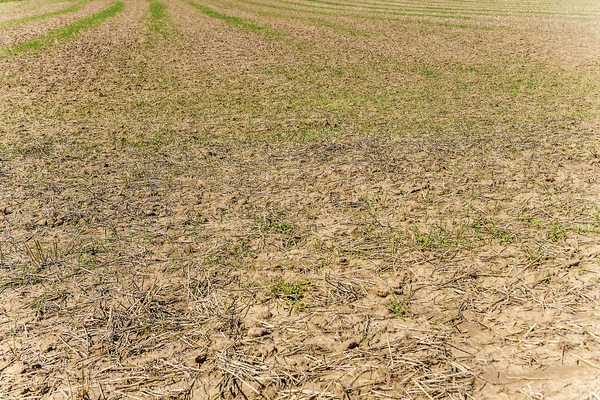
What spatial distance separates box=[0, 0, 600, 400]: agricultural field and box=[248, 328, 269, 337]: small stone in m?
0.04

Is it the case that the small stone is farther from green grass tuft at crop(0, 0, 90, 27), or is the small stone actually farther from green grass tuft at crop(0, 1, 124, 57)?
green grass tuft at crop(0, 0, 90, 27)

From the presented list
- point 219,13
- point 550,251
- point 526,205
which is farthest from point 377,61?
point 219,13

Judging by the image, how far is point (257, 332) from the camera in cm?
362

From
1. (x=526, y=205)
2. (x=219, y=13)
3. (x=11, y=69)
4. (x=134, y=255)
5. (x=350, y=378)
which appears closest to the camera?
(x=350, y=378)

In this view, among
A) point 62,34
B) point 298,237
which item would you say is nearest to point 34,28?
point 62,34

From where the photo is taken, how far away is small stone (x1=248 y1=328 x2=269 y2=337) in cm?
362

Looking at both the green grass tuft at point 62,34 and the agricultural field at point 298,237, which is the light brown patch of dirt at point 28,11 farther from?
the agricultural field at point 298,237

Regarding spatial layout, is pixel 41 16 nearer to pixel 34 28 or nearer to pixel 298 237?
pixel 34 28

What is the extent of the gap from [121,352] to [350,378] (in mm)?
1918

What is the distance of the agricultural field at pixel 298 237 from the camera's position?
10.9 ft

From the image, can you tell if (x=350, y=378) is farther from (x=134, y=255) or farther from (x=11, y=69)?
(x=11, y=69)

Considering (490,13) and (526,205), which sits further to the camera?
(490,13)

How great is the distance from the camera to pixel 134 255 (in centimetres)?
459

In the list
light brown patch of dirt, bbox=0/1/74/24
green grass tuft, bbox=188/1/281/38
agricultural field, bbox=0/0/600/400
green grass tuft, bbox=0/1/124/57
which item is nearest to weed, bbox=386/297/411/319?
agricultural field, bbox=0/0/600/400
